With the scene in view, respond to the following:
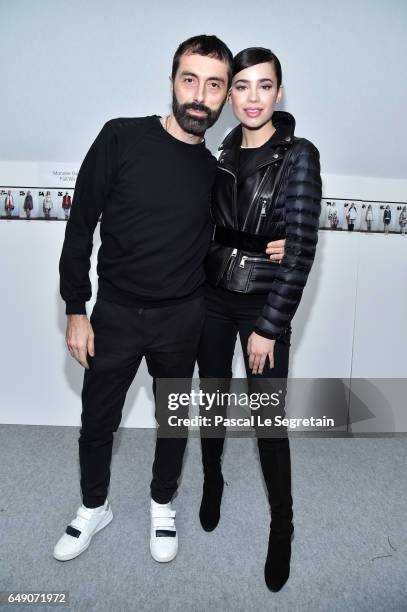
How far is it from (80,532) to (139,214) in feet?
3.98

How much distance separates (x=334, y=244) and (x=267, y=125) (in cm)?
120

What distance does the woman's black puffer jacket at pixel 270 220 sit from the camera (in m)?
1.46

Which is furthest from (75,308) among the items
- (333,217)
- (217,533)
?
(333,217)

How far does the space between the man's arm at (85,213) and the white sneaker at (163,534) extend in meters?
0.87

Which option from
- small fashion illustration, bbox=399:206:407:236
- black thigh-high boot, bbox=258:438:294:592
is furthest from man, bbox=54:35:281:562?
small fashion illustration, bbox=399:206:407:236

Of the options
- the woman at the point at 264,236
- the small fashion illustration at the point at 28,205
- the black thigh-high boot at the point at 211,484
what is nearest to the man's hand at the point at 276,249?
the woman at the point at 264,236

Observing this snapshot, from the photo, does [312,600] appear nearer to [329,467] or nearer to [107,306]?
[329,467]

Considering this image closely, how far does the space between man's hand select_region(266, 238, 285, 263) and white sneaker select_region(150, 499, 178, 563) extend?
3.58 ft

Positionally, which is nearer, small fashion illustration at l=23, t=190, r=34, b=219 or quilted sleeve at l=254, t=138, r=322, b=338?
quilted sleeve at l=254, t=138, r=322, b=338

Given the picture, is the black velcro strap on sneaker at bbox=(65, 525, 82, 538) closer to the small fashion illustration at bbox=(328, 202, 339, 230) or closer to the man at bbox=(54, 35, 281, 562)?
the man at bbox=(54, 35, 281, 562)

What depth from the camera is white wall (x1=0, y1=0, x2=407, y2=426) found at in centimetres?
238

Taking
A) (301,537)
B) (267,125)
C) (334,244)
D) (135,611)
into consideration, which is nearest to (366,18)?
(334,244)

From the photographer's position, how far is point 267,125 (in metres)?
1.59

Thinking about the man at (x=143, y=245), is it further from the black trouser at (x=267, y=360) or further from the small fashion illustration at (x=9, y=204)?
the small fashion illustration at (x=9, y=204)
